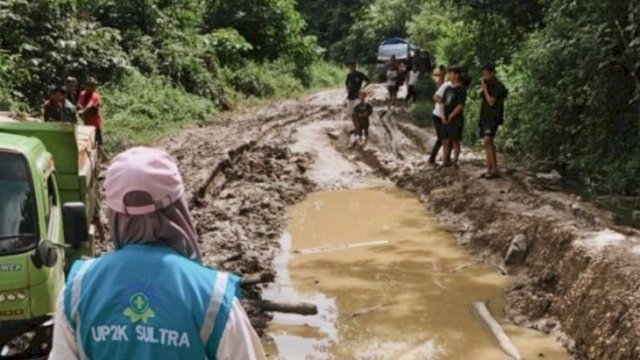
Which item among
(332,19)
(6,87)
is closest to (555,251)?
(6,87)

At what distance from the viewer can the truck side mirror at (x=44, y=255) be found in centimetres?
501

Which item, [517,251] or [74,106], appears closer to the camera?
[517,251]

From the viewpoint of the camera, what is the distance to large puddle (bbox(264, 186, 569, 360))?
7.38 metres

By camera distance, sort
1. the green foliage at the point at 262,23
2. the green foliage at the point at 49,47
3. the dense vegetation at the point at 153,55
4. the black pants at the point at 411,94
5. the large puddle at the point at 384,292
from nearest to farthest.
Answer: the large puddle at the point at 384,292 < the green foliage at the point at 49,47 < the dense vegetation at the point at 153,55 < the black pants at the point at 411,94 < the green foliage at the point at 262,23

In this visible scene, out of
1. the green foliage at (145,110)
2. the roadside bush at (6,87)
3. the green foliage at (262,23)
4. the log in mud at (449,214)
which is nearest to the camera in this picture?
the log in mud at (449,214)

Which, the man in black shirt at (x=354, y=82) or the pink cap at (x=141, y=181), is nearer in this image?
the pink cap at (x=141, y=181)

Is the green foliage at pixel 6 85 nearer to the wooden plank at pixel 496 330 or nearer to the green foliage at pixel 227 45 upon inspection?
the wooden plank at pixel 496 330

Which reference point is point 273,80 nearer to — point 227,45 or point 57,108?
point 227,45

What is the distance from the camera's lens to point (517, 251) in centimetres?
959

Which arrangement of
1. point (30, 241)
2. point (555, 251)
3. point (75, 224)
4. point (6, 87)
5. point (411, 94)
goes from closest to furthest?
1. point (75, 224)
2. point (30, 241)
3. point (555, 251)
4. point (6, 87)
5. point (411, 94)

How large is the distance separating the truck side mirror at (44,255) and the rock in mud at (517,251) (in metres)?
6.01

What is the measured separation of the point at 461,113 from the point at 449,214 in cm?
179

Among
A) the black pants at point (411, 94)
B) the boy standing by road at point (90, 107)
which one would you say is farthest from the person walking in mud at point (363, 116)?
the boy standing by road at point (90, 107)

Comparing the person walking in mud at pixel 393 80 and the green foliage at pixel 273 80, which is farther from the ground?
the person walking in mud at pixel 393 80
